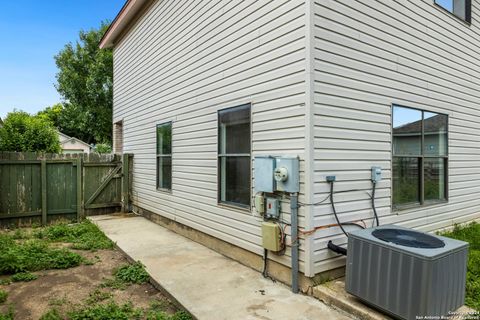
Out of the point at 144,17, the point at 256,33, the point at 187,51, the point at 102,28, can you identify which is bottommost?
the point at 256,33

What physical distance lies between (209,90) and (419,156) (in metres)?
3.41

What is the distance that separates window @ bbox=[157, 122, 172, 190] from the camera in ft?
21.8

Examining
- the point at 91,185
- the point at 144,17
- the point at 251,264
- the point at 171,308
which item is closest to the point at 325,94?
the point at 251,264

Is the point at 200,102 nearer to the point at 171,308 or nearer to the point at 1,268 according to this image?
the point at 171,308

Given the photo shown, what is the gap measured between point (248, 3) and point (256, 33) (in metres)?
0.49

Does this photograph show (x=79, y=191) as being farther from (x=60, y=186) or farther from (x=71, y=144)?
(x=71, y=144)

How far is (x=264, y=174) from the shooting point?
12.5ft

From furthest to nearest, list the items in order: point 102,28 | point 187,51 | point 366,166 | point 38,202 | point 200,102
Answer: point 102,28, point 38,202, point 187,51, point 200,102, point 366,166

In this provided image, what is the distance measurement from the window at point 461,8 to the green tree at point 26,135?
34.3 ft

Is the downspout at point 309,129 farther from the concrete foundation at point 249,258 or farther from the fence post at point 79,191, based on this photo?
the fence post at point 79,191

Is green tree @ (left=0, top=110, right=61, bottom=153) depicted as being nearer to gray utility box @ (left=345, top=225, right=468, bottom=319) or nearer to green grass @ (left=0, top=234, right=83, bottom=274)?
green grass @ (left=0, top=234, right=83, bottom=274)

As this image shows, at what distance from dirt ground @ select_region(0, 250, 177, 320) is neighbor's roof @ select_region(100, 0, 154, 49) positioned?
6.12 meters

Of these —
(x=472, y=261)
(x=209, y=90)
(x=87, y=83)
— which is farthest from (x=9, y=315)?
(x=87, y=83)

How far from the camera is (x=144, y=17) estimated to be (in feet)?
25.8
